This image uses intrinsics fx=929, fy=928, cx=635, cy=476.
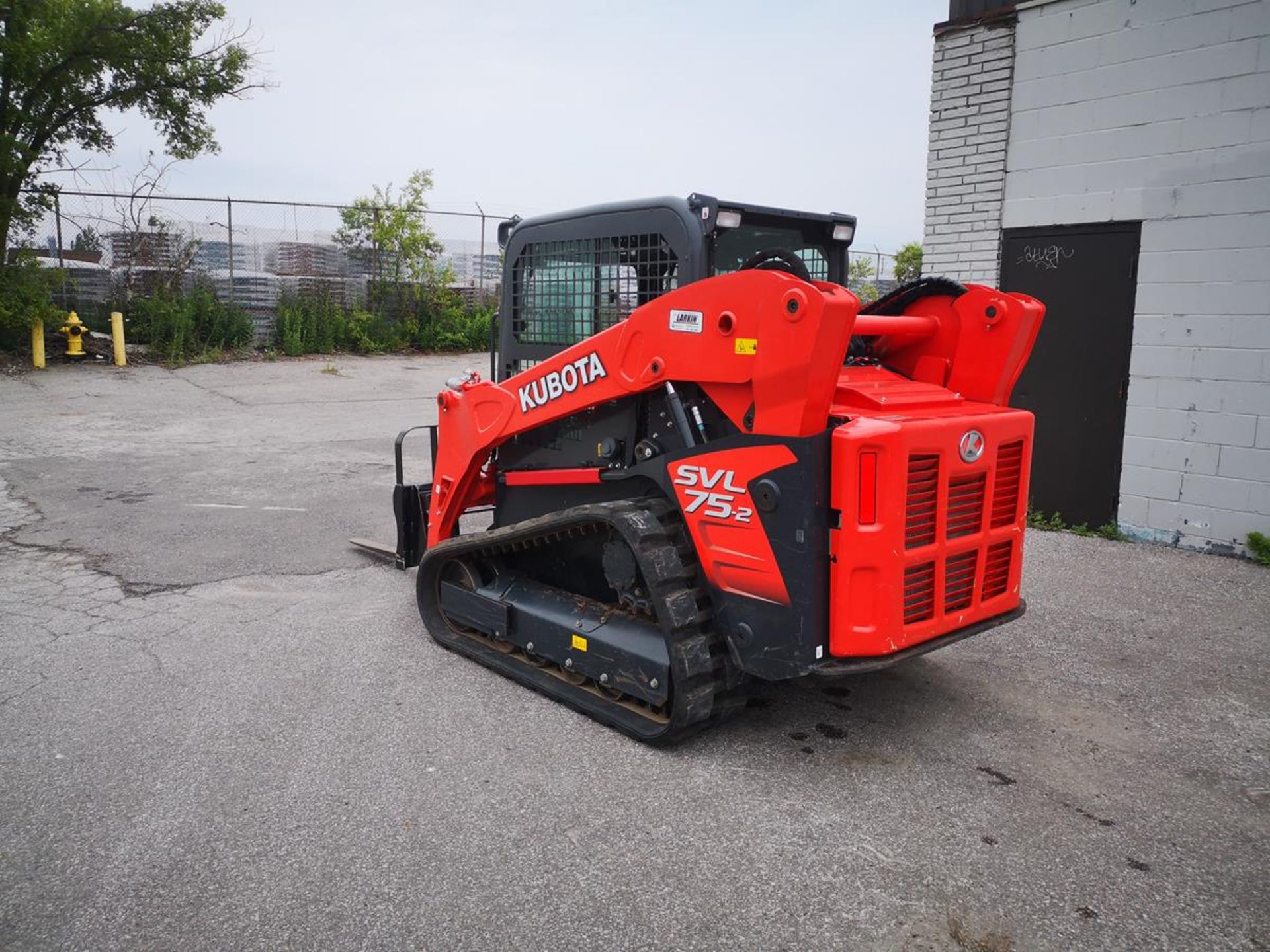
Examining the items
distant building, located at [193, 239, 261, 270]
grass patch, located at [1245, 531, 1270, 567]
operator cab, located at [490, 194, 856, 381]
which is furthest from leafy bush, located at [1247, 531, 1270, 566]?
distant building, located at [193, 239, 261, 270]

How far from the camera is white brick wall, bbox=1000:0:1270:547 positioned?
6035 millimetres

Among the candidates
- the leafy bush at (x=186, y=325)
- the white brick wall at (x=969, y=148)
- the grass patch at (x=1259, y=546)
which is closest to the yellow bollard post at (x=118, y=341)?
the leafy bush at (x=186, y=325)

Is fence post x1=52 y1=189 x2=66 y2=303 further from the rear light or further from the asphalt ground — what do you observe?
the rear light

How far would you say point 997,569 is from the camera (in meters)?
3.75

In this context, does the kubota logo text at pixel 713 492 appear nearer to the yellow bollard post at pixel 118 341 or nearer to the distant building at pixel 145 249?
the yellow bollard post at pixel 118 341

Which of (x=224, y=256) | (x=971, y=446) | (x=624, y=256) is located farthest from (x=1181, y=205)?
(x=224, y=256)

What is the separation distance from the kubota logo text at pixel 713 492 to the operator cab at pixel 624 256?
0.82m

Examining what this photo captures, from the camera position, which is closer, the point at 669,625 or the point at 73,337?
the point at 669,625

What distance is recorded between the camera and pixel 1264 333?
19.7ft

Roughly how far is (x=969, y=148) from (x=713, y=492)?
17.8 ft

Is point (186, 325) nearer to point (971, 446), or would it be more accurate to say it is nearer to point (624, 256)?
point (624, 256)

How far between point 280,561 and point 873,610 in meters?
4.23

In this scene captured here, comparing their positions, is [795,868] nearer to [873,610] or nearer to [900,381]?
[873,610]

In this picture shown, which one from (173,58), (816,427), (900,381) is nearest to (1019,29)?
(900,381)
